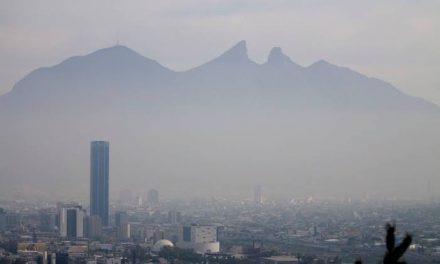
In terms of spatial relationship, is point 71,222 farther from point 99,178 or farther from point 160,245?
point 99,178

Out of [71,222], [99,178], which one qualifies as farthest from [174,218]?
[99,178]

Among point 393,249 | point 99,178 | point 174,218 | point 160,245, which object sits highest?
point 99,178

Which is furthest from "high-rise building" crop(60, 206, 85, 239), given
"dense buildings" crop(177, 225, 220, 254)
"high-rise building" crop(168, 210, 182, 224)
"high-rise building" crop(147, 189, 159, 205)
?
"high-rise building" crop(147, 189, 159, 205)

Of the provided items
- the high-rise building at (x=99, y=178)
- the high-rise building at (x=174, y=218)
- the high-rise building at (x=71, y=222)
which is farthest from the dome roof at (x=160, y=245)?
the high-rise building at (x=99, y=178)

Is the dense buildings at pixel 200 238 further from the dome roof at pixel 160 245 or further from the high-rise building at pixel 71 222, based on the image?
the high-rise building at pixel 71 222

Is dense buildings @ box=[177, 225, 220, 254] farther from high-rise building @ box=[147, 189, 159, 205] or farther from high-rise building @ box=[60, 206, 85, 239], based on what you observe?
high-rise building @ box=[147, 189, 159, 205]
